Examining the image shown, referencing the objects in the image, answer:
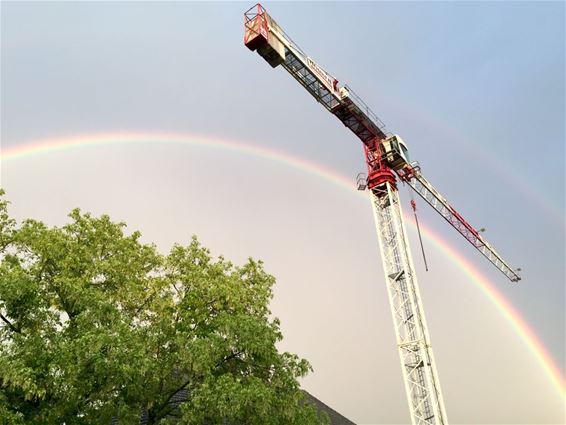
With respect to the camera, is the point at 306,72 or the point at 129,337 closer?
the point at 129,337

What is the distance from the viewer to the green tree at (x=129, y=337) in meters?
14.1

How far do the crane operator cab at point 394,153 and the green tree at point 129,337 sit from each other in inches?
1024

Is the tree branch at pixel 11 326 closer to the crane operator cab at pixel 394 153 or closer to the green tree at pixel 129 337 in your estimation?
the green tree at pixel 129 337

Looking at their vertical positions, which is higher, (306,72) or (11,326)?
(306,72)

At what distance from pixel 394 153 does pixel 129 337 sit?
32.4 meters

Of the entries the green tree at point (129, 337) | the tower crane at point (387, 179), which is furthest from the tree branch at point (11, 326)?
the tower crane at point (387, 179)

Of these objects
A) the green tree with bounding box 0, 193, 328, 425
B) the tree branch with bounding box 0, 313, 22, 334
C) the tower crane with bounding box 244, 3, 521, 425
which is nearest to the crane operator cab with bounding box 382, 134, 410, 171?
the tower crane with bounding box 244, 3, 521, 425

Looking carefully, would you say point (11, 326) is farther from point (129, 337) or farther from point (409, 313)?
point (409, 313)

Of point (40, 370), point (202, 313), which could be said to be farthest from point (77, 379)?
point (202, 313)

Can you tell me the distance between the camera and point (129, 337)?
14961mm

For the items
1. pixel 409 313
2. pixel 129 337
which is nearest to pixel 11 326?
pixel 129 337

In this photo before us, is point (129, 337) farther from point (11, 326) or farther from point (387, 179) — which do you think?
point (387, 179)

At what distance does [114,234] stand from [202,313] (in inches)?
175

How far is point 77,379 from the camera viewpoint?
14.1 meters
